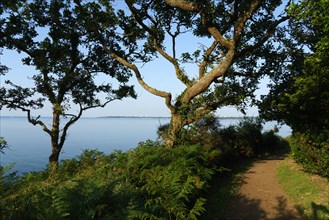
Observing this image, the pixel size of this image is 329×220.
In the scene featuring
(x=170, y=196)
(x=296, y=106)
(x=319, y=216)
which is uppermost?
(x=296, y=106)

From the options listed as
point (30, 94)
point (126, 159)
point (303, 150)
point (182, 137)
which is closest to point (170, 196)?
point (126, 159)

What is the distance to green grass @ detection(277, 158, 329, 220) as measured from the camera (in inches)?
354

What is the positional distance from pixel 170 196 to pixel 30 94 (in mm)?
16616

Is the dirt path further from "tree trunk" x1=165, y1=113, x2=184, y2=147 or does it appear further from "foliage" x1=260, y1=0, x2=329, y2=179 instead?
"tree trunk" x1=165, y1=113, x2=184, y2=147

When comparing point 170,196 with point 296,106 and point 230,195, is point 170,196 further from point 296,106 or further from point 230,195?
point 296,106

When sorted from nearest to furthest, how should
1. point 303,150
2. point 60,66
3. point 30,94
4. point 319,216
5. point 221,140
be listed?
1. point 319,216
2. point 303,150
3. point 221,140
4. point 60,66
5. point 30,94

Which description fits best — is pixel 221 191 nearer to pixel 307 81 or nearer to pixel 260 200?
pixel 260 200

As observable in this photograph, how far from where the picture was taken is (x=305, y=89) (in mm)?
11008

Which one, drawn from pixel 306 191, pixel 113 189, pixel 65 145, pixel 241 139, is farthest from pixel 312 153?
pixel 65 145

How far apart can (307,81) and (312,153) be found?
3080 mm

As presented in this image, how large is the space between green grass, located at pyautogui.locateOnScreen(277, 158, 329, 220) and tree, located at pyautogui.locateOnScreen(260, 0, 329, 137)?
188 cm

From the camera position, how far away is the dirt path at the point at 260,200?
9281 mm

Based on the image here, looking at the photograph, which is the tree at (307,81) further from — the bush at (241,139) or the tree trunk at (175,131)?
the tree trunk at (175,131)

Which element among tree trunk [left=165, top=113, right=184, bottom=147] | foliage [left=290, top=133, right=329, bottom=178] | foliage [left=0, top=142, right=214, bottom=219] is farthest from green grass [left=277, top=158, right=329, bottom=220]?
tree trunk [left=165, top=113, right=184, bottom=147]
